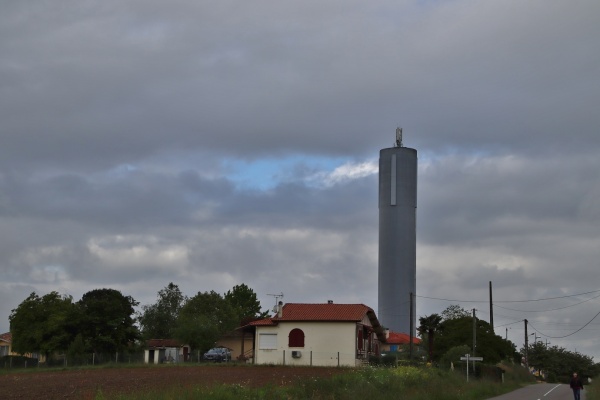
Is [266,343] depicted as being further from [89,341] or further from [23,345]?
[23,345]

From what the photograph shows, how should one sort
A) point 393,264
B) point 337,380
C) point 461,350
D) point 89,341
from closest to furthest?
point 337,380
point 461,350
point 89,341
point 393,264

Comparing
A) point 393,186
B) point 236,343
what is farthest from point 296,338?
point 393,186

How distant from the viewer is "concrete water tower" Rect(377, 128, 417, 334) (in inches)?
5394

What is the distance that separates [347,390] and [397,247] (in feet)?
370

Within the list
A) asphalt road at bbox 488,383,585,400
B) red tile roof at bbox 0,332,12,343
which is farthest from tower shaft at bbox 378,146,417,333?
asphalt road at bbox 488,383,585,400

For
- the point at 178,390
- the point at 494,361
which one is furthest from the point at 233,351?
Result: the point at 178,390

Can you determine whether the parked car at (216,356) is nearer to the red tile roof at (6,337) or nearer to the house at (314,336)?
the house at (314,336)

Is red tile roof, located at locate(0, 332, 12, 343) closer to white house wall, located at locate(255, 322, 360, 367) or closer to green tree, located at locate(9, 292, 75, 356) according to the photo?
green tree, located at locate(9, 292, 75, 356)

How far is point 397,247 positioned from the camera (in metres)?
139

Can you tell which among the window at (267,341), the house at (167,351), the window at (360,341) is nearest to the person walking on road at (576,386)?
the window at (360,341)

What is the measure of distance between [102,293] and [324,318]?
2609 cm

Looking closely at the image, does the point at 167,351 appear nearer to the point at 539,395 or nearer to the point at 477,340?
the point at 477,340

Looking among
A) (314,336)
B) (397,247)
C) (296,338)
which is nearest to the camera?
(314,336)

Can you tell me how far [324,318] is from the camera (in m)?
65.2
